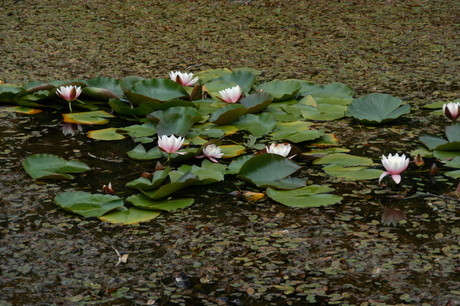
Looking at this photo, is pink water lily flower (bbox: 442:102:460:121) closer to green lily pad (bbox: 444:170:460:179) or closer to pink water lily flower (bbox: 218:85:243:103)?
green lily pad (bbox: 444:170:460:179)

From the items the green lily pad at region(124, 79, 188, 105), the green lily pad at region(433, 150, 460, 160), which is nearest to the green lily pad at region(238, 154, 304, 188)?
the green lily pad at region(433, 150, 460, 160)

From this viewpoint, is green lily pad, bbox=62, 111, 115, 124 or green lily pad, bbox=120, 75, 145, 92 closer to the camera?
green lily pad, bbox=62, 111, 115, 124

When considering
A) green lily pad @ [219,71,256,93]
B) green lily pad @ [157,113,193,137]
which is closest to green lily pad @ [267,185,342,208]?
green lily pad @ [157,113,193,137]

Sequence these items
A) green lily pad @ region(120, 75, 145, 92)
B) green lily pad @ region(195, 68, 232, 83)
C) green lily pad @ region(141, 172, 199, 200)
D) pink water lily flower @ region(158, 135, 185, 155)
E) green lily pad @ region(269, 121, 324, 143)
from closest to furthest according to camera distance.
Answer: green lily pad @ region(141, 172, 199, 200)
pink water lily flower @ region(158, 135, 185, 155)
green lily pad @ region(269, 121, 324, 143)
green lily pad @ region(120, 75, 145, 92)
green lily pad @ region(195, 68, 232, 83)

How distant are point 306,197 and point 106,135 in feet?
2.92

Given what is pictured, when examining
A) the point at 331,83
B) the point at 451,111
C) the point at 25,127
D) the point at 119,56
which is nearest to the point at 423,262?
the point at 451,111

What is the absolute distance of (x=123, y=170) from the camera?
2004 millimetres

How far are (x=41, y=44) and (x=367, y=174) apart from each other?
235 centimetres

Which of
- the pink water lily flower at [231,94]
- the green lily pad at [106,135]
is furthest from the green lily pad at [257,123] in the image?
the green lily pad at [106,135]

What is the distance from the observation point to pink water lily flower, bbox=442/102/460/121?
2.21 meters

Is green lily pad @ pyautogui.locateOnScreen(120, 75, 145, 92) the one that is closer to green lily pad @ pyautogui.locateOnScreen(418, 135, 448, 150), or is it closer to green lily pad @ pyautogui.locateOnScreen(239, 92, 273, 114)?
green lily pad @ pyautogui.locateOnScreen(239, 92, 273, 114)

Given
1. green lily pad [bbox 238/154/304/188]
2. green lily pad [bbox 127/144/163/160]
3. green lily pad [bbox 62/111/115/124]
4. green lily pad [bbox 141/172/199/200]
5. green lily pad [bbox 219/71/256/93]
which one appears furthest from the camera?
green lily pad [bbox 219/71/256/93]

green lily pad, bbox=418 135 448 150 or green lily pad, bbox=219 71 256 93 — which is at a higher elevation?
green lily pad, bbox=219 71 256 93

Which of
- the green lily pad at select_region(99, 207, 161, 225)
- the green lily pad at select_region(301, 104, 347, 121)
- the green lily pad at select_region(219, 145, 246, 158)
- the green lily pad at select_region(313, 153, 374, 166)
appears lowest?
the green lily pad at select_region(99, 207, 161, 225)
